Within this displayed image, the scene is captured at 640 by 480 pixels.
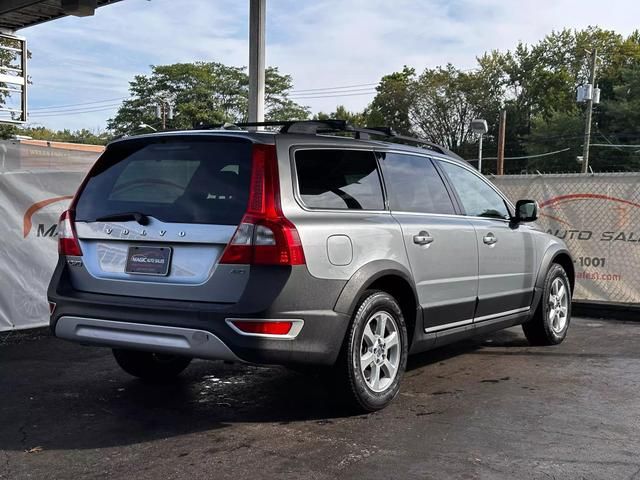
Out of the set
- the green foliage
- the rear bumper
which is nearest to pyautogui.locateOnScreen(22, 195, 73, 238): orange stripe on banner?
the rear bumper

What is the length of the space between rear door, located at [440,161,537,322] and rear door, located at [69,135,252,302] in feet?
7.26

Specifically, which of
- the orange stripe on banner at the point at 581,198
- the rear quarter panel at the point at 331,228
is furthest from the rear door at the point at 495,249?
the orange stripe on banner at the point at 581,198

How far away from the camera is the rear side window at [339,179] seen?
14.0 feet

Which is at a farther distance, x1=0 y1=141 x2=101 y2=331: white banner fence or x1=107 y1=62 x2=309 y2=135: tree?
x1=107 y1=62 x2=309 y2=135: tree

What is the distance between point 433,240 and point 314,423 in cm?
157

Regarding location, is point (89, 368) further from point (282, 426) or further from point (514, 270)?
point (514, 270)

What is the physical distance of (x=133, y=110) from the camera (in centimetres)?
7812

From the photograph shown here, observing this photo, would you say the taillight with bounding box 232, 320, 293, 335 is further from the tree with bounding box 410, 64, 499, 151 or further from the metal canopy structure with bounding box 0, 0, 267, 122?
the tree with bounding box 410, 64, 499, 151

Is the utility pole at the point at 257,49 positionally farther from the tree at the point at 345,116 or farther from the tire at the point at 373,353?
the tree at the point at 345,116

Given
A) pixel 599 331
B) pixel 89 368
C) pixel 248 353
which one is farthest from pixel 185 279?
pixel 599 331

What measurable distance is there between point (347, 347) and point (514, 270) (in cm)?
241

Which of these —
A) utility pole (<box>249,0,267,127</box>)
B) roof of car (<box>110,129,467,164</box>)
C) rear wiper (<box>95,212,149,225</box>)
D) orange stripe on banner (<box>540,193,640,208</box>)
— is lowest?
rear wiper (<box>95,212,149,225</box>)

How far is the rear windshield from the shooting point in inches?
159

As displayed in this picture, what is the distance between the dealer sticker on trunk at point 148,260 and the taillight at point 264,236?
39 centimetres
